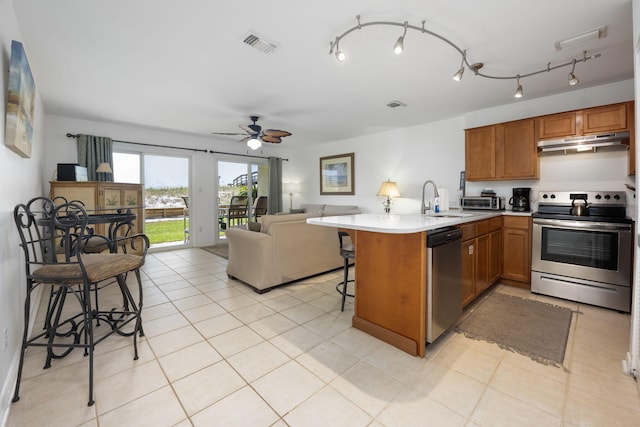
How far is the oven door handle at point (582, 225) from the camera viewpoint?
2639 millimetres

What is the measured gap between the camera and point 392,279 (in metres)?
2.07

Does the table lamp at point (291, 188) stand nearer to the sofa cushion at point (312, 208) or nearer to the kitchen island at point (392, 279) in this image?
the sofa cushion at point (312, 208)

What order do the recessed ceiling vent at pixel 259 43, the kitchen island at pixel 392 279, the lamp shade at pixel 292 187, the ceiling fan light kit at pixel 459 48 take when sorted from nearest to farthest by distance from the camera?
the kitchen island at pixel 392 279
the ceiling fan light kit at pixel 459 48
the recessed ceiling vent at pixel 259 43
the lamp shade at pixel 292 187

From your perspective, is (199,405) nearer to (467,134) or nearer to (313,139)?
(467,134)

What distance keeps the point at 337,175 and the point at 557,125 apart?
417cm

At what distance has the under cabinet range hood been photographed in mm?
2881

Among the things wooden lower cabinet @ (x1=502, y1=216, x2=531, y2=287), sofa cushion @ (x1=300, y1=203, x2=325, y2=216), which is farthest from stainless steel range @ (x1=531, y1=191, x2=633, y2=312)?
sofa cushion @ (x1=300, y1=203, x2=325, y2=216)

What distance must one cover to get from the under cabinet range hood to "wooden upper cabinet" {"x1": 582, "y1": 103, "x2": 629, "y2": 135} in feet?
0.28

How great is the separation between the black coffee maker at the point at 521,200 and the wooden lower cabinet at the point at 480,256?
1.68 ft

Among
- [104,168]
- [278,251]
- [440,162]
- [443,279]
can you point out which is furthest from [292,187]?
[443,279]

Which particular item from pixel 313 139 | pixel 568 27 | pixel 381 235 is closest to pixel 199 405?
pixel 381 235

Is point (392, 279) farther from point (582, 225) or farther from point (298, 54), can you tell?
point (582, 225)

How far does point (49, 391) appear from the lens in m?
1.61

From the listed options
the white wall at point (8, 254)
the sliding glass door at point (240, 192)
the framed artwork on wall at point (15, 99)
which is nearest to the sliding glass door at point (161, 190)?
the sliding glass door at point (240, 192)
